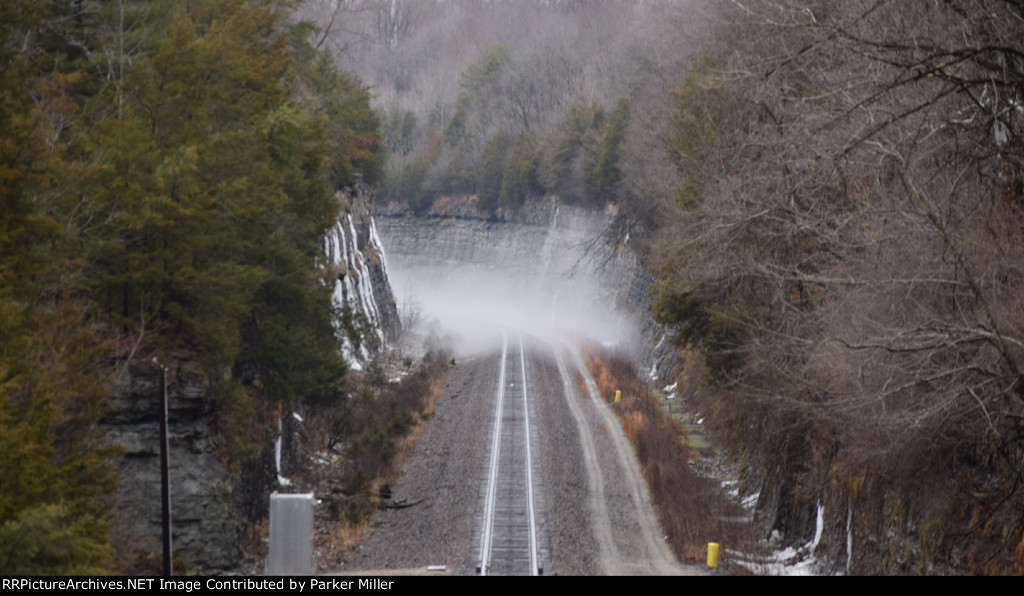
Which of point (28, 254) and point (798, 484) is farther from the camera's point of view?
point (798, 484)

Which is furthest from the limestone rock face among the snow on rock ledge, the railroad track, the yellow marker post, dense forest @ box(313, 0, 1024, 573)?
the snow on rock ledge

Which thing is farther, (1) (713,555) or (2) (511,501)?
(2) (511,501)

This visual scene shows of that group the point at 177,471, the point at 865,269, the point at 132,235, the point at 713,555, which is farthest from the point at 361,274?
the point at 865,269

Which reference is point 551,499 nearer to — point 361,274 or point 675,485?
point 675,485

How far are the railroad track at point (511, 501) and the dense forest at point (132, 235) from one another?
439cm

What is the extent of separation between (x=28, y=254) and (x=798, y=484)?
12.0 m

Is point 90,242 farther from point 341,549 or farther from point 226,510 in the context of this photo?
point 341,549

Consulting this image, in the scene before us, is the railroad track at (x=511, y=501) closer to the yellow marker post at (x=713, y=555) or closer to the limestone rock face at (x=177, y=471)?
the yellow marker post at (x=713, y=555)

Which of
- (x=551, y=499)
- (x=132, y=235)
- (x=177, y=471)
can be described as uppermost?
(x=132, y=235)

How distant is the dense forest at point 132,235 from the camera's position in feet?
31.1

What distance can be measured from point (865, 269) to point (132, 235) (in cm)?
1137

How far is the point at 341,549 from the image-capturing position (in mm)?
15141

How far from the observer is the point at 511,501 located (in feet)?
55.2

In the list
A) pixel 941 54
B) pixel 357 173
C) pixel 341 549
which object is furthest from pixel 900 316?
pixel 357 173
